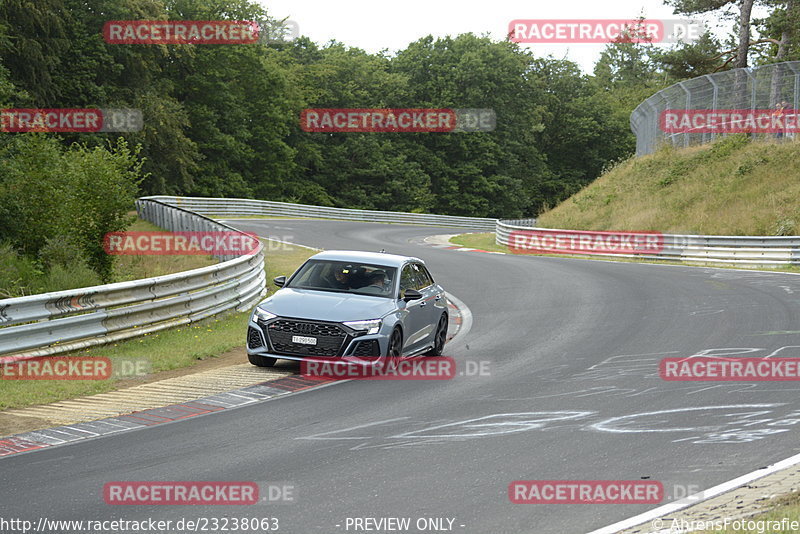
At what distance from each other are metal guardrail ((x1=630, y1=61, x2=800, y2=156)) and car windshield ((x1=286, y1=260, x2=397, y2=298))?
2767 cm

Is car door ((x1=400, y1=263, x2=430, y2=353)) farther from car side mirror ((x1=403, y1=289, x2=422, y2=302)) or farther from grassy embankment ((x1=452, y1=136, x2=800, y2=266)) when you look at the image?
grassy embankment ((x1=452, y1=136, x2=800, y2=266))

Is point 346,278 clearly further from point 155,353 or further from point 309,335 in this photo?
point 155,353

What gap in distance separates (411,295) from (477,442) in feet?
15.1

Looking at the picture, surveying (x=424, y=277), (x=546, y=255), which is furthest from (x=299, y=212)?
(x=424, y=277)

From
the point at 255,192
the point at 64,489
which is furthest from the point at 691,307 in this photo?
the point at 255,192

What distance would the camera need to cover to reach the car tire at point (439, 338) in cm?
1361

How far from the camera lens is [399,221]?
2606 inches

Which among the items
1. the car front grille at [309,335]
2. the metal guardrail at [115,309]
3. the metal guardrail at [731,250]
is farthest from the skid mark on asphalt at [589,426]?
the metal guardrail at [731,250]

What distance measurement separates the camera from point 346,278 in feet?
42.5

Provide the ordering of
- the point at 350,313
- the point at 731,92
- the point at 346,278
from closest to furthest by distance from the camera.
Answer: the point at 350,313, the point at 346,278, the point at 731,92

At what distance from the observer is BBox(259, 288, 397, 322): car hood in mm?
11539

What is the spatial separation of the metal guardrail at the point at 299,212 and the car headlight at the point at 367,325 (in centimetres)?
3545

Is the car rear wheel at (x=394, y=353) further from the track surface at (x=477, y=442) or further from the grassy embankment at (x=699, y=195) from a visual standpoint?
the grassy embankment at (x=699, y=195)

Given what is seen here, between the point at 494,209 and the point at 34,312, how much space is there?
79.6m
